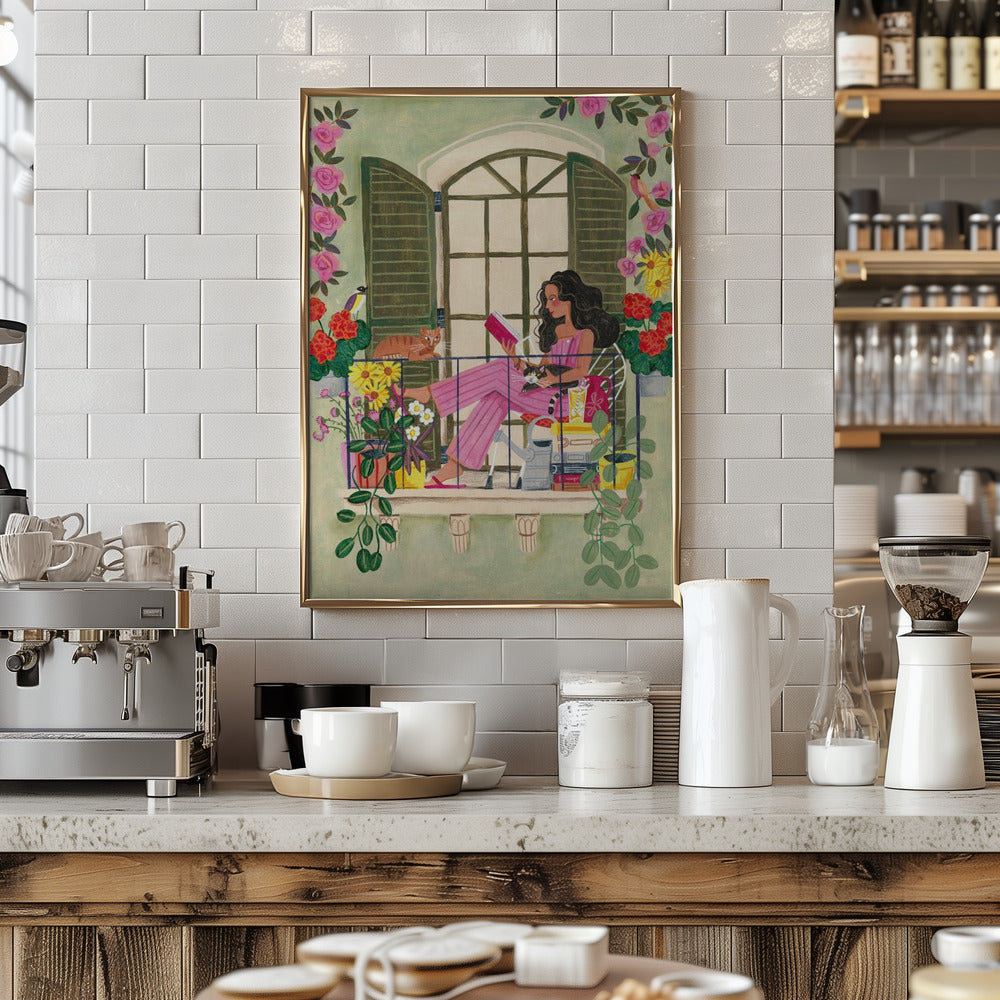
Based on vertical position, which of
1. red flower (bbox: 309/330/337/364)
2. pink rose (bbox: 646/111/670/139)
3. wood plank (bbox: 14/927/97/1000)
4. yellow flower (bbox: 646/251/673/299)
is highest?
pink rose (bbox: 646/111/670/139)

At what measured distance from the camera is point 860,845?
5.70 feet

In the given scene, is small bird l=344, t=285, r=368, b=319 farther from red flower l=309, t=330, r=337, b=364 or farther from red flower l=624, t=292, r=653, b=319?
red flower l=624, t=292, r=653, b=319

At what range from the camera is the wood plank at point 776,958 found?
1.74 metres

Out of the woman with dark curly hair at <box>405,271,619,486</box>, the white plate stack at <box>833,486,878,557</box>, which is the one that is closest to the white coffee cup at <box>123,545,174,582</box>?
the woman with dark curly hair at <box>405,271,619,486</box>

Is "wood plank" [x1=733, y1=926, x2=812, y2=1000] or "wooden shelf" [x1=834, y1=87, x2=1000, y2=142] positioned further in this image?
"wooden shelf" [x1=834, y1=87, x2=1000, y2=142]

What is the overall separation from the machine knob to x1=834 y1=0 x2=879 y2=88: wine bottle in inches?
101

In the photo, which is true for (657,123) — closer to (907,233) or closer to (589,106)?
(589,106)

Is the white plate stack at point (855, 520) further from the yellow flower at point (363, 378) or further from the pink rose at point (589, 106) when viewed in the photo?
the yellow flower at point (363, 378)

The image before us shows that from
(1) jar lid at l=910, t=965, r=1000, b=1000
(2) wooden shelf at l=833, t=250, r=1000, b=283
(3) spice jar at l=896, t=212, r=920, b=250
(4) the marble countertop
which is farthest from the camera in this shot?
(3) spice jar at l=896, t=212, r=920, b=250

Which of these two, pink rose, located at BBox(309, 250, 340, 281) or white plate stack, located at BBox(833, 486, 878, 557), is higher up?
pink rose, located at BBox(309, 250, 340, 281)

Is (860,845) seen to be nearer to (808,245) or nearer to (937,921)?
(937,921)

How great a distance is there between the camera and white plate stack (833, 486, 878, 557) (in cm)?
336

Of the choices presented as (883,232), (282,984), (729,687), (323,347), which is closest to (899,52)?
(883,232)

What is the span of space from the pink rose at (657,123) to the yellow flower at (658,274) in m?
0.22
